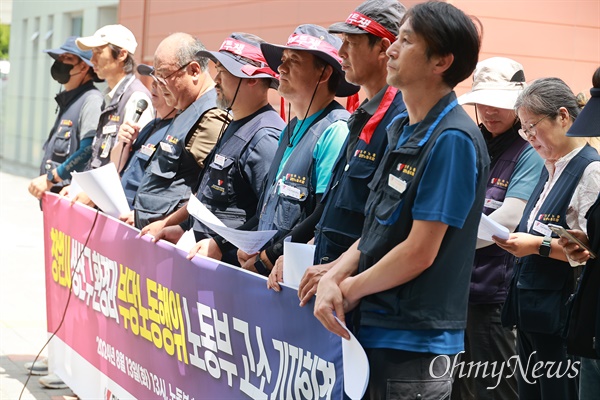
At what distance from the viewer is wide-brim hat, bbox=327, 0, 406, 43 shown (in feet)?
11.9

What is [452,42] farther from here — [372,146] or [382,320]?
[382,320]

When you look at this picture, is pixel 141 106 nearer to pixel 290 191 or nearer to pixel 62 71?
pixel 62 71

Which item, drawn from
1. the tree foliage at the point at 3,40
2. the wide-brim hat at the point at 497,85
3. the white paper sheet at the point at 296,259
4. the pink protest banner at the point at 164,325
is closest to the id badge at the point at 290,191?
the pink protest banner at the point at 164,325

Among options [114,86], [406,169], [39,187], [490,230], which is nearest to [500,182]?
[490,230]

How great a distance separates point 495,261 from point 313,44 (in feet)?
5.08

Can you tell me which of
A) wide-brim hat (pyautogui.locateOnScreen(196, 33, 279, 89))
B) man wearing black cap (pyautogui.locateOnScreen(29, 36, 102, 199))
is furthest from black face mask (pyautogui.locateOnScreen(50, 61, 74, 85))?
wide-brim hat (pyautogui.locateOnScreen(196, 33, 279, 89))

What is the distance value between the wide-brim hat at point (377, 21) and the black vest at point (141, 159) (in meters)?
2.34

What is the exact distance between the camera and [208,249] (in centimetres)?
448

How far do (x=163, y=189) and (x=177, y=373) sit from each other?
1.30 meters

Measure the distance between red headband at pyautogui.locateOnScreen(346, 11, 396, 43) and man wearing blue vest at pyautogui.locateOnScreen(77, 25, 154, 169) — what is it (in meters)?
3.25

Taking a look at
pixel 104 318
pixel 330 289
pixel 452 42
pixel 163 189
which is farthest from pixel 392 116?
pixel 104 318

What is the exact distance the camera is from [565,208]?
13.6 ft

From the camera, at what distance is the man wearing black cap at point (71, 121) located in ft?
24.0

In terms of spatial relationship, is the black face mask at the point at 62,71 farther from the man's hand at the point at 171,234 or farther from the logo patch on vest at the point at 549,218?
the logo patch on vest at the point at 549,218
